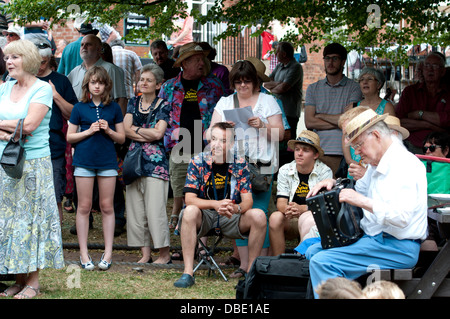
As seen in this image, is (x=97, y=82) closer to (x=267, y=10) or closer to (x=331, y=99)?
(x=331, y=99)

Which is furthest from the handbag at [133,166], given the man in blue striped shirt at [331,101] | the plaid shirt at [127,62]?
the plaid shirt at [127,62]

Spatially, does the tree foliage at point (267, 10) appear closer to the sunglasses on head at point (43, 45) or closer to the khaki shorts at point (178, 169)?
the sunglasses on head at point (43, 45)

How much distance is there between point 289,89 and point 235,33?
1384mm

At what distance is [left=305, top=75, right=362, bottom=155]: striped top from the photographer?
735 centimetres

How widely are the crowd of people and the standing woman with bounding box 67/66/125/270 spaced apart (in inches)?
0.4

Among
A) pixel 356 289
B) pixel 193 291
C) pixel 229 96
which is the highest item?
pixel 229 96

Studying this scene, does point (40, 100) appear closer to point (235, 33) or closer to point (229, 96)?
point (229, 96)

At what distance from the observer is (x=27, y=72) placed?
5.32 m

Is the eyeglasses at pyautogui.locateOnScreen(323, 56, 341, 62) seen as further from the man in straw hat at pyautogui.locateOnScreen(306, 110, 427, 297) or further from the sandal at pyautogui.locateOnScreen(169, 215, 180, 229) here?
the man in straw hat at pyautogui.locateOnScreen(306, 110, 427, 297)

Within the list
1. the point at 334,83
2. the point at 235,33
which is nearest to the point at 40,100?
the point at 334,83

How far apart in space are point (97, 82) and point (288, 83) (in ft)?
13.4

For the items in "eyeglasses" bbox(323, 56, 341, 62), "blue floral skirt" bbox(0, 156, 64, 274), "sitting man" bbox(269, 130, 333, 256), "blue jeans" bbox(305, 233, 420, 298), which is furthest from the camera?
"eyeglasses" bbox(323, 56, 341, 62)

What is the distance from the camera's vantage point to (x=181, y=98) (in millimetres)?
7098

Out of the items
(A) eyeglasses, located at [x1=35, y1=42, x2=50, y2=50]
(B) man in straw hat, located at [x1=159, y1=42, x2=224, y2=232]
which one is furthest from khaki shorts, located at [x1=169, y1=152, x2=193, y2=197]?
(A) eyeglasses, located at [x1=35, y1=42, x2=50, y2=50]
